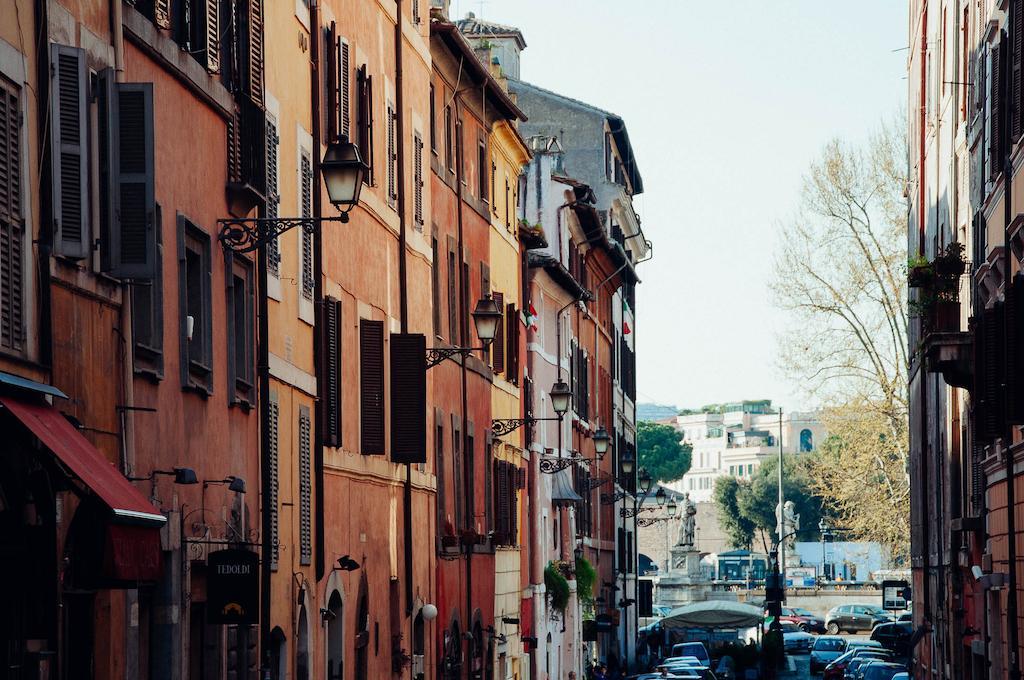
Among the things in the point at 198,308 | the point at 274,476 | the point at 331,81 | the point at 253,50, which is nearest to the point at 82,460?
the point at 198,308

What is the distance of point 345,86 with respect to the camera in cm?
2342

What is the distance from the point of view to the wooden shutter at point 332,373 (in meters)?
22.1

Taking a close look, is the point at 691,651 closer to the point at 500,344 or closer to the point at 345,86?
the point at 500,344

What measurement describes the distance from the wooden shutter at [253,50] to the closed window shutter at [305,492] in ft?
13.0

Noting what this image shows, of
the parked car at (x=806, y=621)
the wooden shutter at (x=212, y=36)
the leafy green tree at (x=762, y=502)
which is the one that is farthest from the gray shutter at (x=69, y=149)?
the leafy green tree at (x=762, y=502)

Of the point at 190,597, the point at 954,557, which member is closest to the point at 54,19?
the point at 190,597

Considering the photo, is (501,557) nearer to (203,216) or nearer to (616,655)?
(203,216)

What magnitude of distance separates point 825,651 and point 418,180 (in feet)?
158

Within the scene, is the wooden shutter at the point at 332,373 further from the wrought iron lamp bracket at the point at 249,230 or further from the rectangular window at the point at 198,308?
the rectangular window at the point at 198,308

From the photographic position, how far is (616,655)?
210 feet

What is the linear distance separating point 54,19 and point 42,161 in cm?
99

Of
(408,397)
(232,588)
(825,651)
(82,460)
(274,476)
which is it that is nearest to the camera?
(82,460)

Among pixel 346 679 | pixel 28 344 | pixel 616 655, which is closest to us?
pixel 28 344

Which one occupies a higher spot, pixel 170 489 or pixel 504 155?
pixel 504 155
